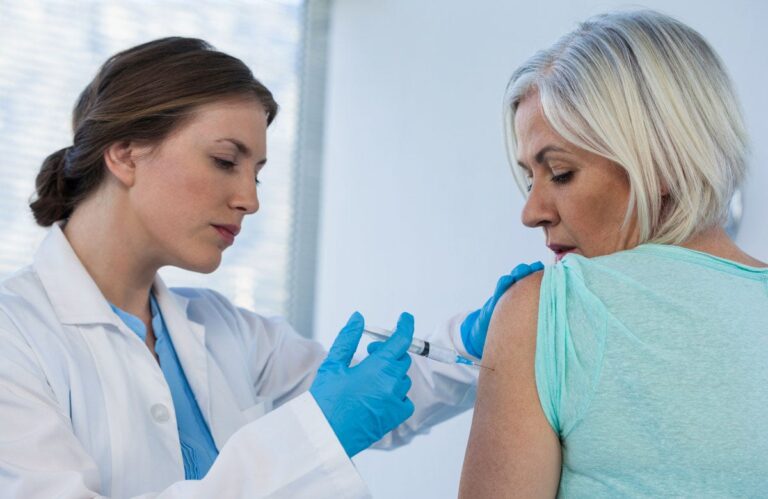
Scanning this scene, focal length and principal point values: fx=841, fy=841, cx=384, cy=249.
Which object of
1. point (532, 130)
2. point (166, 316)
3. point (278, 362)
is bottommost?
point (278, 362)

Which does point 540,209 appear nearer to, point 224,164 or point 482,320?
point 482,320

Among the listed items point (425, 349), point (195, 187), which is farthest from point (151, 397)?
point (425, 349)

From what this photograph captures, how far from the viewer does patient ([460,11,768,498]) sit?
90 cm

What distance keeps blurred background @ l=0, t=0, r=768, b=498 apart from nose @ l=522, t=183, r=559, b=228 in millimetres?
453

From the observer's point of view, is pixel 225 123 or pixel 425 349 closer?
pixel 425 349

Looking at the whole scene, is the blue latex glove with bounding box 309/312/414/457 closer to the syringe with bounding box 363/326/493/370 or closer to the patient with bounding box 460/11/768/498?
the syringe with bounding box 363/326/493/370

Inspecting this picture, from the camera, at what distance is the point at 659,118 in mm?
1036

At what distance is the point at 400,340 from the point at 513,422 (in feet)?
0.93

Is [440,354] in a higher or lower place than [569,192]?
lower

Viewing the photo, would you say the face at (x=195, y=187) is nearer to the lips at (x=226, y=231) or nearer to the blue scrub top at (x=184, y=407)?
the lips at (x=226, y=231)

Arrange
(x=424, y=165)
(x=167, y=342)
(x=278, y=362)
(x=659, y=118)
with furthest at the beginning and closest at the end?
1. (x=424, y=165)
2. (x=278, y=362)
3. (x=167, y=342)
4. (x=659, y=118)

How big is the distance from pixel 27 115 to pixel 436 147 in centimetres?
119

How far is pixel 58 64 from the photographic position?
2484 millimetres

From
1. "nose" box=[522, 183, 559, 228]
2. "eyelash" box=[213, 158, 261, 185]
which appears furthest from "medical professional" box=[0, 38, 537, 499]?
"nose" box=[522, 183, 559, 228]
